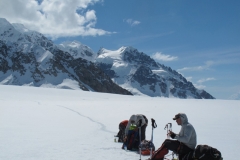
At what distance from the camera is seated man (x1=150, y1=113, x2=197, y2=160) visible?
6590 millimetres

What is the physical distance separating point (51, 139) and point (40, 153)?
219cm

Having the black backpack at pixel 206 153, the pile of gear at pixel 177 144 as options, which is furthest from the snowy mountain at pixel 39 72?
the black backpack at pixel 206 153

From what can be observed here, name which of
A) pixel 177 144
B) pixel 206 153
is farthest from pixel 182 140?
pixel 206 153

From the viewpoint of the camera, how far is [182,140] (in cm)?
664

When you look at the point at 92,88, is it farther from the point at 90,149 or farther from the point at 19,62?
the point at 90,149

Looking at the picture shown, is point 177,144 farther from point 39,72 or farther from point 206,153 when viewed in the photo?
point 39,72

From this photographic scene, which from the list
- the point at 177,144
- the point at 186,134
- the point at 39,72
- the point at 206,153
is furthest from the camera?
the point at 39,72

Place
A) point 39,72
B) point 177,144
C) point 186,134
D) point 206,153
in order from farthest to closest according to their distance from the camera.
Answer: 1. point 39,72
2. point 177,144
3. point 186,134
4. point 206,153

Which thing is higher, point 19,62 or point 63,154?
point 19,62

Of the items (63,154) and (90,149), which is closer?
(63,154)

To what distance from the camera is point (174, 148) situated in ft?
22.8

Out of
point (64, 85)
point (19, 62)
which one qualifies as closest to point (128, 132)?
point (64, 85)

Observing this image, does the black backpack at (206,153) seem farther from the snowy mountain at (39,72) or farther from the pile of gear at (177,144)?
the snowy mountain at (39,72)

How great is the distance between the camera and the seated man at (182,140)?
659cm
